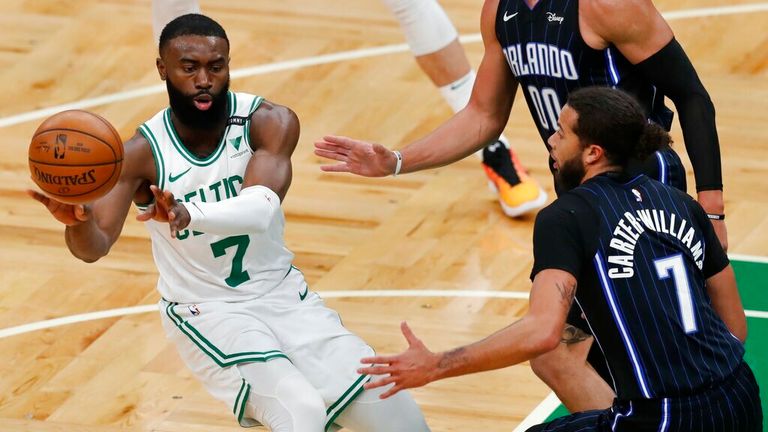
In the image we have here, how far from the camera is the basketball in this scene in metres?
4.71

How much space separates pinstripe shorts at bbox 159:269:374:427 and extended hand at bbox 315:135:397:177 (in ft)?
1.53

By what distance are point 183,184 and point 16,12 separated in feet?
18.5

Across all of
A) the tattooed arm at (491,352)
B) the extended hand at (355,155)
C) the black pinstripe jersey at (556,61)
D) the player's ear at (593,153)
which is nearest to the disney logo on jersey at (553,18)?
the black pinstripe jersey at (556,61)

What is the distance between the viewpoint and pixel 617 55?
5297mm

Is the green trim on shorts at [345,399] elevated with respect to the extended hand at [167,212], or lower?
lower

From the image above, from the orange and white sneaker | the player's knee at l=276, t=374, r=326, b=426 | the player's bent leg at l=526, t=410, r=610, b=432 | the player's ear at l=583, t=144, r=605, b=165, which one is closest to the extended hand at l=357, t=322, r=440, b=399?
the player's bent leg at l=526, t=410, r=610, b=432

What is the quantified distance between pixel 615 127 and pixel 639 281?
1.52 ft

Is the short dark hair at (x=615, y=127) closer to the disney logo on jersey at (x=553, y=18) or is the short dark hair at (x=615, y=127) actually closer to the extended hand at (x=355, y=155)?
the disney logo on jersey at (x=553, y=18)

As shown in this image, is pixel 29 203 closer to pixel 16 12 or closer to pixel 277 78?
pixel 277 78

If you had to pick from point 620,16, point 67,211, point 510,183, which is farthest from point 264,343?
point 510,183

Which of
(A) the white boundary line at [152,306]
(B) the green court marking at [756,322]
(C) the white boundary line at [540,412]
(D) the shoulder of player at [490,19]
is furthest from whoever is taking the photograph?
(A) the white boundary line at [152,306]

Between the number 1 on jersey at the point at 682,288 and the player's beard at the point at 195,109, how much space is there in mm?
1580

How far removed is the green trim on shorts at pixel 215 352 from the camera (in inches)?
198

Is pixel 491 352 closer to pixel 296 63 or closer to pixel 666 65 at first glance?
pixel 666 65
